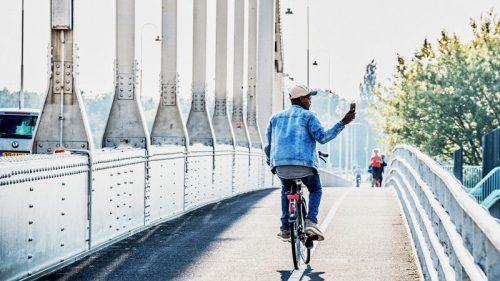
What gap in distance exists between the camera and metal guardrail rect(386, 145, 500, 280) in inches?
261

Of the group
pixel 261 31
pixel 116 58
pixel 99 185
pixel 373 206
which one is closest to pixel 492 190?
pixel 261 31

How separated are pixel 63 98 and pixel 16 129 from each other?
23355 mm

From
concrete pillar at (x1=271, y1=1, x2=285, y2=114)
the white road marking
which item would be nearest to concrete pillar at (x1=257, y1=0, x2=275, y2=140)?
concrete pillar at (x1=271, y1=1, x2=285, y2=114)

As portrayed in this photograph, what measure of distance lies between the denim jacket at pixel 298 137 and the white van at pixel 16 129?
25.8m

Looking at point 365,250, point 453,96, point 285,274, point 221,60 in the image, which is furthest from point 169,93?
point 453,96

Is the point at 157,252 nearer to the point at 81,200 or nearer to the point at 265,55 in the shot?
the point at 81,200

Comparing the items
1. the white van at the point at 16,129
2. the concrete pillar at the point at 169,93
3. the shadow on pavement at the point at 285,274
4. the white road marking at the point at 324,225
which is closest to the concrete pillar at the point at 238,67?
the white van at the point at 16,129

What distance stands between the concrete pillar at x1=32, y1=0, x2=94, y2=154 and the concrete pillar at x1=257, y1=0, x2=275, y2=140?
38.7 metres

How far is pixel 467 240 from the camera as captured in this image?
8070 mm

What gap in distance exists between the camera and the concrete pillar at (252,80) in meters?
46.2

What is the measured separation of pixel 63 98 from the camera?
16.0m

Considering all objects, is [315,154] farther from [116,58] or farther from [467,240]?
[116,58]

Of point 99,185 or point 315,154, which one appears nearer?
point 315,154

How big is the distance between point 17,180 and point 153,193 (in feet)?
24.0
